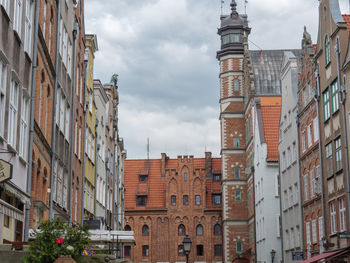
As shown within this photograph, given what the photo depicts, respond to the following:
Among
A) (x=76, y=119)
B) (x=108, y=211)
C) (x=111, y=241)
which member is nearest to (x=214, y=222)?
(x=108, y=211)

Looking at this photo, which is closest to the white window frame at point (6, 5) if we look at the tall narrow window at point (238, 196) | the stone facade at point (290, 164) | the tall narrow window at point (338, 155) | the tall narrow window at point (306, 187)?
the tall narrow window at point (338, 155)

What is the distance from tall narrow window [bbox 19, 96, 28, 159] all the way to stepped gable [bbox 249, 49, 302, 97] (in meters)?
42.6

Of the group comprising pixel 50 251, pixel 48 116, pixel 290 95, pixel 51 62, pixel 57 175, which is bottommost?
pixel 50 251

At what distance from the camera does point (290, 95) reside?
42031 mm

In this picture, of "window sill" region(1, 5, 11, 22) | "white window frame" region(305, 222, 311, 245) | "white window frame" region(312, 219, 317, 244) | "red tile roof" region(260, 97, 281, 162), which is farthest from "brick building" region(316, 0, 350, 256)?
"red tile roof" region(260, 97, 281, 162)

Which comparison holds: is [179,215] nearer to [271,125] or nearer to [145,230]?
[145,230]

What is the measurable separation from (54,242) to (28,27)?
8.69 meters

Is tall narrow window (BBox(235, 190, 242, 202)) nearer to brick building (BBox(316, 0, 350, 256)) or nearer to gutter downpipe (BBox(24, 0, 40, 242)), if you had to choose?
brick building (BBox(316, 0, 350, 256))

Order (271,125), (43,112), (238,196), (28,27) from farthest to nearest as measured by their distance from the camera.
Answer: (238,196) < (271,125) < (43,112) < (28,27)

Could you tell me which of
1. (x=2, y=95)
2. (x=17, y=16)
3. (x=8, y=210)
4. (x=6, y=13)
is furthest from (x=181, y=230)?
(x=8, y=210)

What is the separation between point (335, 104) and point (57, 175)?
13.2m

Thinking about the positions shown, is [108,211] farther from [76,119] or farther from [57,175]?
[57,175]

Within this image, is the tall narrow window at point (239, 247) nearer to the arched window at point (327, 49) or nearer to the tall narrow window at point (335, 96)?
the arched window at point (327, 49)

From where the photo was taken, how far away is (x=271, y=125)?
53656mm
